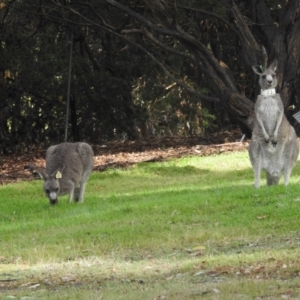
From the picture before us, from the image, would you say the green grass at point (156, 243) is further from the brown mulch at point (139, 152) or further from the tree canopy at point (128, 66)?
the tree canopy at point (128, 66)

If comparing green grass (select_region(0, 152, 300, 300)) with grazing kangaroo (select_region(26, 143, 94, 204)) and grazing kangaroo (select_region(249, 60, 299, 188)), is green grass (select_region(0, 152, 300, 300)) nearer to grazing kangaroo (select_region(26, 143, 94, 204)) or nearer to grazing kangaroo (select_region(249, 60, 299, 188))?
grazing kangaroo (select_region(26, 143, 94, 204))

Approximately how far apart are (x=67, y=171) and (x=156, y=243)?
16.0 ft

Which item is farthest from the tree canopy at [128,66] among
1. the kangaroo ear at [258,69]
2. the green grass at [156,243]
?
the kangaroo ear at [258,69]

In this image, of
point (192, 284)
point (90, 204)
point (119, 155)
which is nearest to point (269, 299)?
point (192, 284)

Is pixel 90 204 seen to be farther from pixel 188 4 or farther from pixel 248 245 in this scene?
pixel 188 4

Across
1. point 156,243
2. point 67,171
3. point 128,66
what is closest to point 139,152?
point 128,66

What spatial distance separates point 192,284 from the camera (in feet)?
28.7

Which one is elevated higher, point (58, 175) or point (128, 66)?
point (128, 66)

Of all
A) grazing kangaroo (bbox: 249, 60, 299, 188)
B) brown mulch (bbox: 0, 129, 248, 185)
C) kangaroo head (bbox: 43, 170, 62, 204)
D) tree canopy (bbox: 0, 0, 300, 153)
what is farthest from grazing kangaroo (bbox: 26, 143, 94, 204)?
tree canopy (bbox: 0, 0, 300, 153)

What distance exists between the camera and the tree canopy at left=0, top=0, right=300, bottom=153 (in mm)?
25344

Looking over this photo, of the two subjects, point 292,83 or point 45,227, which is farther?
point 292,83

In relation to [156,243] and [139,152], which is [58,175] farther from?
[139,152]

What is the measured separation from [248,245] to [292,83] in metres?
15.3

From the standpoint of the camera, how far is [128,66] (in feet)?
98.7
